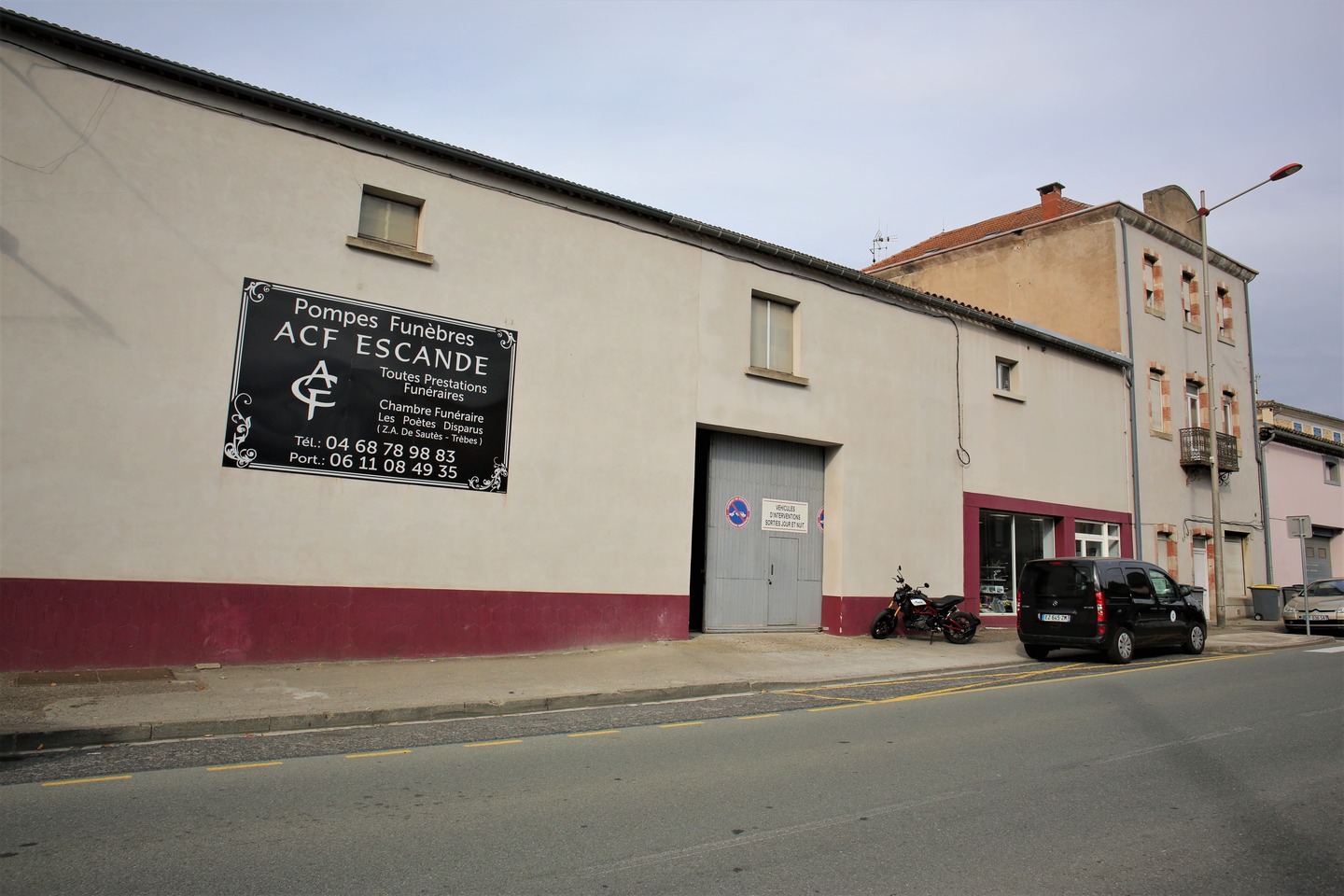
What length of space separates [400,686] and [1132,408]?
71.1 feet

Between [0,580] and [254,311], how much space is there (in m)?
4.07

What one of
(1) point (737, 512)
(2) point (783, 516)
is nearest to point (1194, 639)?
(2) point (783, 516)

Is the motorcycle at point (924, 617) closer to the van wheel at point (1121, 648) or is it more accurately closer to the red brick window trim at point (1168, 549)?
the van wheel at point (1121, 648)

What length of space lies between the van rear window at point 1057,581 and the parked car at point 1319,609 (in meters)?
10.8

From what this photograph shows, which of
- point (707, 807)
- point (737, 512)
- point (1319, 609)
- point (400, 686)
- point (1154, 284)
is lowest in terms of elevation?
point (707, 807)

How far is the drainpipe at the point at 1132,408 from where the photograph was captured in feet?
77.3

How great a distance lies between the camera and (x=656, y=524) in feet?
46.0

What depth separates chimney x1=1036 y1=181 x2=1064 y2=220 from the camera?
27.7 metres

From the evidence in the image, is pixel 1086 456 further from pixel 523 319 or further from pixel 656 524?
pixel 523 319

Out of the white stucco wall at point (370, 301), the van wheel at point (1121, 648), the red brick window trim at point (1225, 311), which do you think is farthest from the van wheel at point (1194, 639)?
the red brick window trim at point (1225, 311)

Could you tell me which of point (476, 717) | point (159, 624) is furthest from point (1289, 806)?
point (159, 624)

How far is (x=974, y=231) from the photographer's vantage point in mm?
32094

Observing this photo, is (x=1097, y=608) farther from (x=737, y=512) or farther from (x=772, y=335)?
(x=772, y=335)

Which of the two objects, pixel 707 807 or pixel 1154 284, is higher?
pixel 1154 284
